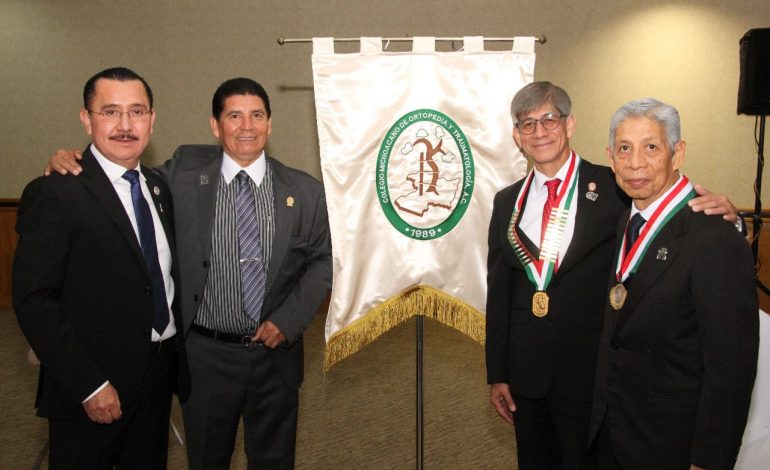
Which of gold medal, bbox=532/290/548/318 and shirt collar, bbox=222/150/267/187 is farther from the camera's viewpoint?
shirt collar, bbox=222/150/267/187

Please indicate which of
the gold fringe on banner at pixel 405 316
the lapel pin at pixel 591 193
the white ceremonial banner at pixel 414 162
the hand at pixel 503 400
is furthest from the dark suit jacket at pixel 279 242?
the lapel pin at pixel 591 193

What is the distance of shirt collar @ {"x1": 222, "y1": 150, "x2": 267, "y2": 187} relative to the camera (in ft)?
7.80

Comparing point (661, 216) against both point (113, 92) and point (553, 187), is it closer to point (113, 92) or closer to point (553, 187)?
point (553, 187)

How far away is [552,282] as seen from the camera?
207cm

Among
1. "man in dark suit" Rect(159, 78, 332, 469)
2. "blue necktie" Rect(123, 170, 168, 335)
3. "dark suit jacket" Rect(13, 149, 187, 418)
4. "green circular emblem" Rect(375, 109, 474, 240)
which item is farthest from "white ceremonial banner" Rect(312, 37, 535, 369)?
"dark suit jacket" Rect(13, 149, 187, 418)

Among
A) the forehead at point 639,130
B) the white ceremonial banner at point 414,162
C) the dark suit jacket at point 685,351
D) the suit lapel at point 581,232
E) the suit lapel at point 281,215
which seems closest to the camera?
the dark suit jacket at point 685,351

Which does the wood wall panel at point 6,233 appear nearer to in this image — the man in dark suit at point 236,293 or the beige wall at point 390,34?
the beige wall at point 390,34

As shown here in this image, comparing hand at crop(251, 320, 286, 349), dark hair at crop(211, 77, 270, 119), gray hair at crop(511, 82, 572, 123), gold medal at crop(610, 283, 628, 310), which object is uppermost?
dark hair at crop(211, 77, 270, 119)

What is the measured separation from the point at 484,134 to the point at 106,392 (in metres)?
1.82

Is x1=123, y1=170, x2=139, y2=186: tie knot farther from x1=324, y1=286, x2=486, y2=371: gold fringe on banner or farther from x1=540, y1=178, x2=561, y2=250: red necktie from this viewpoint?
x1=540, y1=178, x2=561, y2=250: red necktie

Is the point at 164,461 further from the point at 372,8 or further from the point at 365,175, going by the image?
the point at 372,8

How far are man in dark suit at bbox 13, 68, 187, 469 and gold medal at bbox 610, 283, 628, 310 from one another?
1488 millimetres

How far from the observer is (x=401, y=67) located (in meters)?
2.67

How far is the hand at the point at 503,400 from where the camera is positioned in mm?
2279
